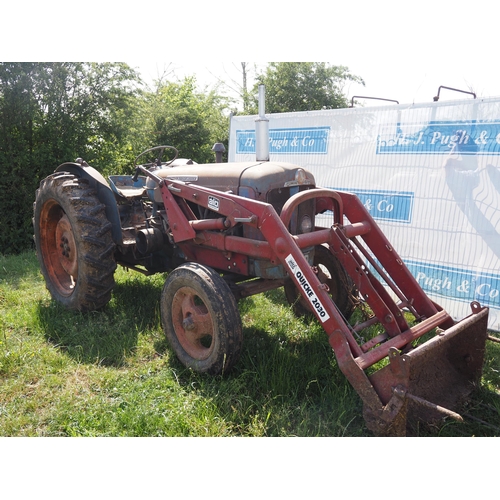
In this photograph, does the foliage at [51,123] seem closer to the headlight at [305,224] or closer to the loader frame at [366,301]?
the loader frame at [366,301]

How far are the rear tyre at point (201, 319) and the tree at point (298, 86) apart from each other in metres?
12.5

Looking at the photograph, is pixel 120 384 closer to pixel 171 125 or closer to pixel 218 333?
pixel 218 333

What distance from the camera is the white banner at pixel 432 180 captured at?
4.40 metres

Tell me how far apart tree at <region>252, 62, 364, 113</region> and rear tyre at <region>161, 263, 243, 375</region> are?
12.5 m

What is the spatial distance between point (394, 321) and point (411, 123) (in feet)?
8.68

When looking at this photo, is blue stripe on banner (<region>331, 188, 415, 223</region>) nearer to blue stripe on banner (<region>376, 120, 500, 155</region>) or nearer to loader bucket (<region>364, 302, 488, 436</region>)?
blue stripe on banner (<region>376, 120, 500, 155</region>)

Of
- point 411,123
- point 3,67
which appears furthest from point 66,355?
point 3,67

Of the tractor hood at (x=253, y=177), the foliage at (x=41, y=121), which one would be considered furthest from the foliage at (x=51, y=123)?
the tractor hood at (x=253, y=177)

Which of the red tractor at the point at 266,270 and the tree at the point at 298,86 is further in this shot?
the tree at the point at 298,86

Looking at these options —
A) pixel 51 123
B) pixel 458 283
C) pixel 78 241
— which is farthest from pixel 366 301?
pixel 51 123

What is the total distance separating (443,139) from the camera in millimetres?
4645

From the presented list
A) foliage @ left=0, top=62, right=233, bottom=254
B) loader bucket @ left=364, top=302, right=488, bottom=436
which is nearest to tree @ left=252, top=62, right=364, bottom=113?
foliage @ left=0, top=62, right=233, bottom=254

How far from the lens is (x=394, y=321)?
10.2 feet

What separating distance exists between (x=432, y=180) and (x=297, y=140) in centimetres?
184
